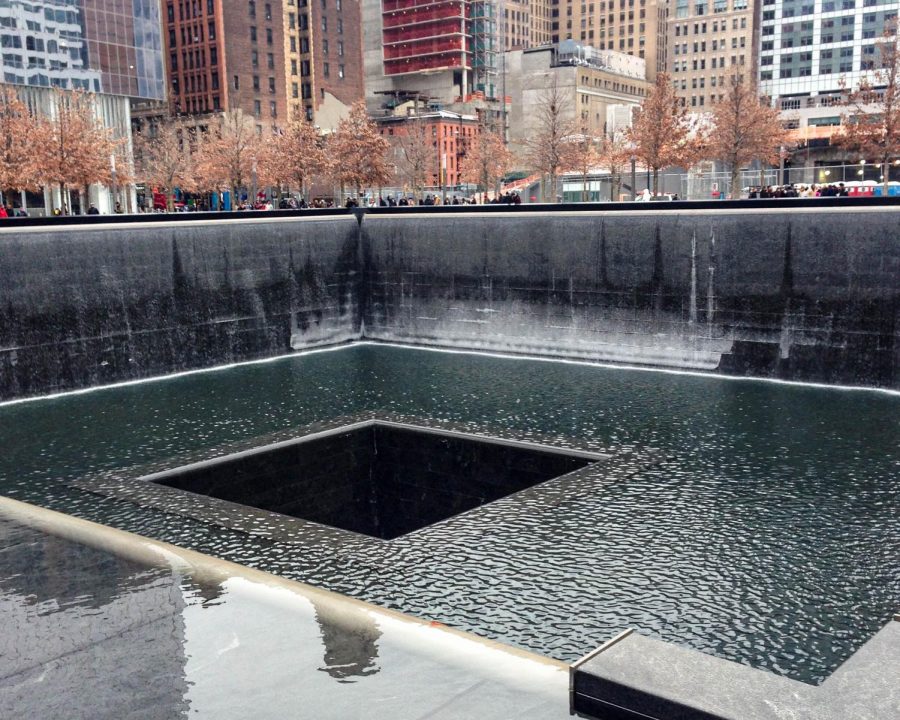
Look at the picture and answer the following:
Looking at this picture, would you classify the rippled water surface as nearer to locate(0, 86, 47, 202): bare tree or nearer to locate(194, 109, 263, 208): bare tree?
locate(0, 86, 47, 202): bare tree

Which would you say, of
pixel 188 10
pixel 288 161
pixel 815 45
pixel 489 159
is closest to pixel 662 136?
pixel 288 161

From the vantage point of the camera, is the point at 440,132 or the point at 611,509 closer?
the point at 611,509

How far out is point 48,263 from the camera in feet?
65.6

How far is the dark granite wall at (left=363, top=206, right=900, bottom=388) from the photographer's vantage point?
754 inches

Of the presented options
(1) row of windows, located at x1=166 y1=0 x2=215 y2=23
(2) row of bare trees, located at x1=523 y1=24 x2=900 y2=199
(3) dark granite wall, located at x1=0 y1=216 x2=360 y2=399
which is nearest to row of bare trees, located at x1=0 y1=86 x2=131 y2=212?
(2) row of bare trees, located at x1=523 y1=24 x2=900 y2=199

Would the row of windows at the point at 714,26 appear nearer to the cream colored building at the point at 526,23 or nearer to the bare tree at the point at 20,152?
the cream colored building at the point at 526,23

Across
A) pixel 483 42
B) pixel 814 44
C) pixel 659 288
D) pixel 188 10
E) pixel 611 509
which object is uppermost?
pixel 483 42

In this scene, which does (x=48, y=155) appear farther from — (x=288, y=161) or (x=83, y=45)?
(x=83, y=45)

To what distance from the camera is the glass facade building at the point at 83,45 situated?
60219 mm

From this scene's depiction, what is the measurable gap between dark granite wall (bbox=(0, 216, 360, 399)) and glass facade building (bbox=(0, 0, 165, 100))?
43725 millimetres

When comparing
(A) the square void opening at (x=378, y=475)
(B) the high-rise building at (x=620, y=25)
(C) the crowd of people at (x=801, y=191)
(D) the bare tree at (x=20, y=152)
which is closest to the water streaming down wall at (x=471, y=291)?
(A) the square void opening at (x=378, y=475)

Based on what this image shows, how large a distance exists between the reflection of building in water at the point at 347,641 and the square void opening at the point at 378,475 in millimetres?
6869

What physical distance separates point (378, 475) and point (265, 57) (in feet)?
337

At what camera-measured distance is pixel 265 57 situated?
110 m
